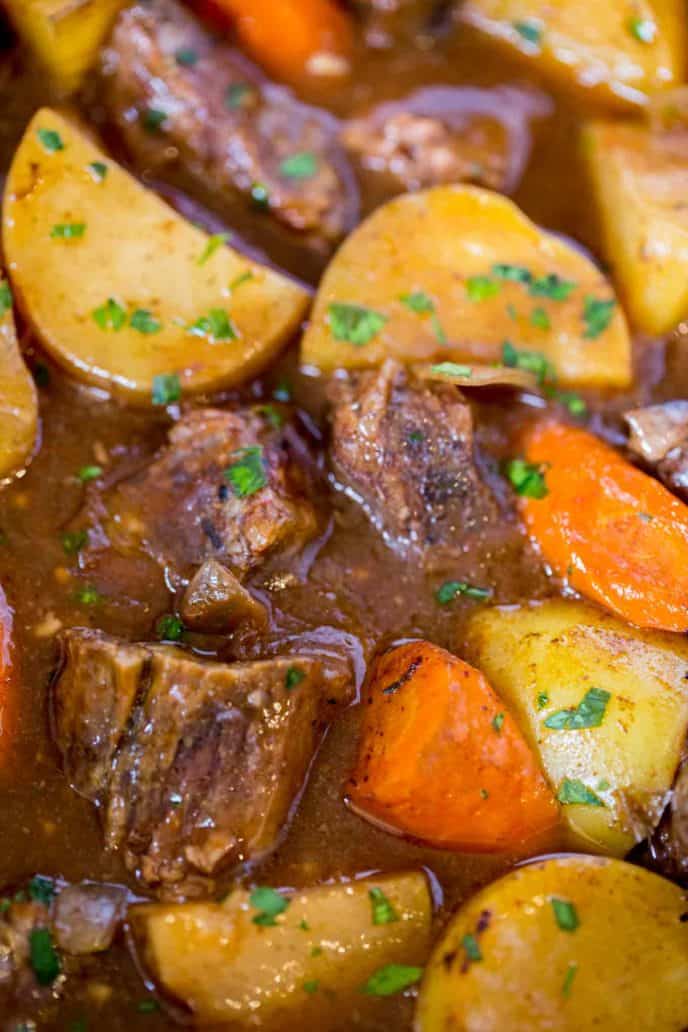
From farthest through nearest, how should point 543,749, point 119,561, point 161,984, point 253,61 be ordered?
point 253,61 < point 119,561 < point 543,749 < point 161,984

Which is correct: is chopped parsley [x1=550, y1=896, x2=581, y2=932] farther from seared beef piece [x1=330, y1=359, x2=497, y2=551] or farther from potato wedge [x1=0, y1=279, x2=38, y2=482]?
potato wedge [x1=0, y1=279, x2=38, y2=482]

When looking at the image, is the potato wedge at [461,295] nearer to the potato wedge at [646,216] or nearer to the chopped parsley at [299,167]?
the potato wedge at [646,216]

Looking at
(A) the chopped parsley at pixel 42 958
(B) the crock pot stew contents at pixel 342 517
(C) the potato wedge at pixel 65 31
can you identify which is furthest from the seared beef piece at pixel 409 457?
(C) the potato wedge at pixel 65 31

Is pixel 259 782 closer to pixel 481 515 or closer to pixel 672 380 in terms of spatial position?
pixel 481 515

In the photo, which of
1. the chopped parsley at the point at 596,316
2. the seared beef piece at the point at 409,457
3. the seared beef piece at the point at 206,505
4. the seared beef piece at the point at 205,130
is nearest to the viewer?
the seared beef piece at the point at 206,505

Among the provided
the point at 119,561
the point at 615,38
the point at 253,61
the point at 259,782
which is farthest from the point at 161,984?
→ the point at 615,38

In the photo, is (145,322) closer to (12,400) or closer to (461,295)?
(12,400)

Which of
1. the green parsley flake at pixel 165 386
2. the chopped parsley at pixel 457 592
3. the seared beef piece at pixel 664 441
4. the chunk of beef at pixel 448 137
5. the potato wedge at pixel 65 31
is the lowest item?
the chopped parsley at pixel 457 592
